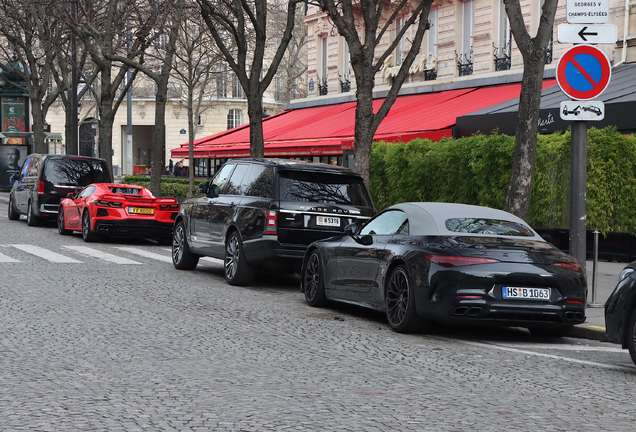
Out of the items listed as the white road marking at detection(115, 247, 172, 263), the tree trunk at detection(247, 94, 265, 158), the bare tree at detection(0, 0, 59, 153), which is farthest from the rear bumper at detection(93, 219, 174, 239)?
the bare tree at detection(0, 0, 59, 153)

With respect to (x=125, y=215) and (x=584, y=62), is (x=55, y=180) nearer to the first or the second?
(x=125, y=215)

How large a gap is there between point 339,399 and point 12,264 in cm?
987

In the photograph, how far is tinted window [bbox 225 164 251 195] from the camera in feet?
43.5

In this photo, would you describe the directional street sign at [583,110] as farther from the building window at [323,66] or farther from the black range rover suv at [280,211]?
the building window at [323,66]

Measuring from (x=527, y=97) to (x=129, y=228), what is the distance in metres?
9.92

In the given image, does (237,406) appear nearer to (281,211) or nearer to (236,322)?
(236,322)

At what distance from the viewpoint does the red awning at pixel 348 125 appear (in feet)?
75.1

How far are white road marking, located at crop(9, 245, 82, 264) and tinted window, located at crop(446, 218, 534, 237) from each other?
8.17 meters

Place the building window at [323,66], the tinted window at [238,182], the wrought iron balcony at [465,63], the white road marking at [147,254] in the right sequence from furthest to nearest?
the building window at [323,66], the wrought iron balcony at [465,63], the white road marking at [147,254], the tinted window at [238,182]

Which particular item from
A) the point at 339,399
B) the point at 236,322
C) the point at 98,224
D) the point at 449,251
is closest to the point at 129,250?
the point at 98,224

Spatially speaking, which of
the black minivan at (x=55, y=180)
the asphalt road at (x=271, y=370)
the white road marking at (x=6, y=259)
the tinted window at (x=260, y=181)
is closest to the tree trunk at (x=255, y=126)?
the black minivan at (x=55, y=180)

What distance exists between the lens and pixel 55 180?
2364 centimetres

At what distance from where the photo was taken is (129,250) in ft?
59.8

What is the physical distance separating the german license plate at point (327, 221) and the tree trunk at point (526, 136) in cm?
235
